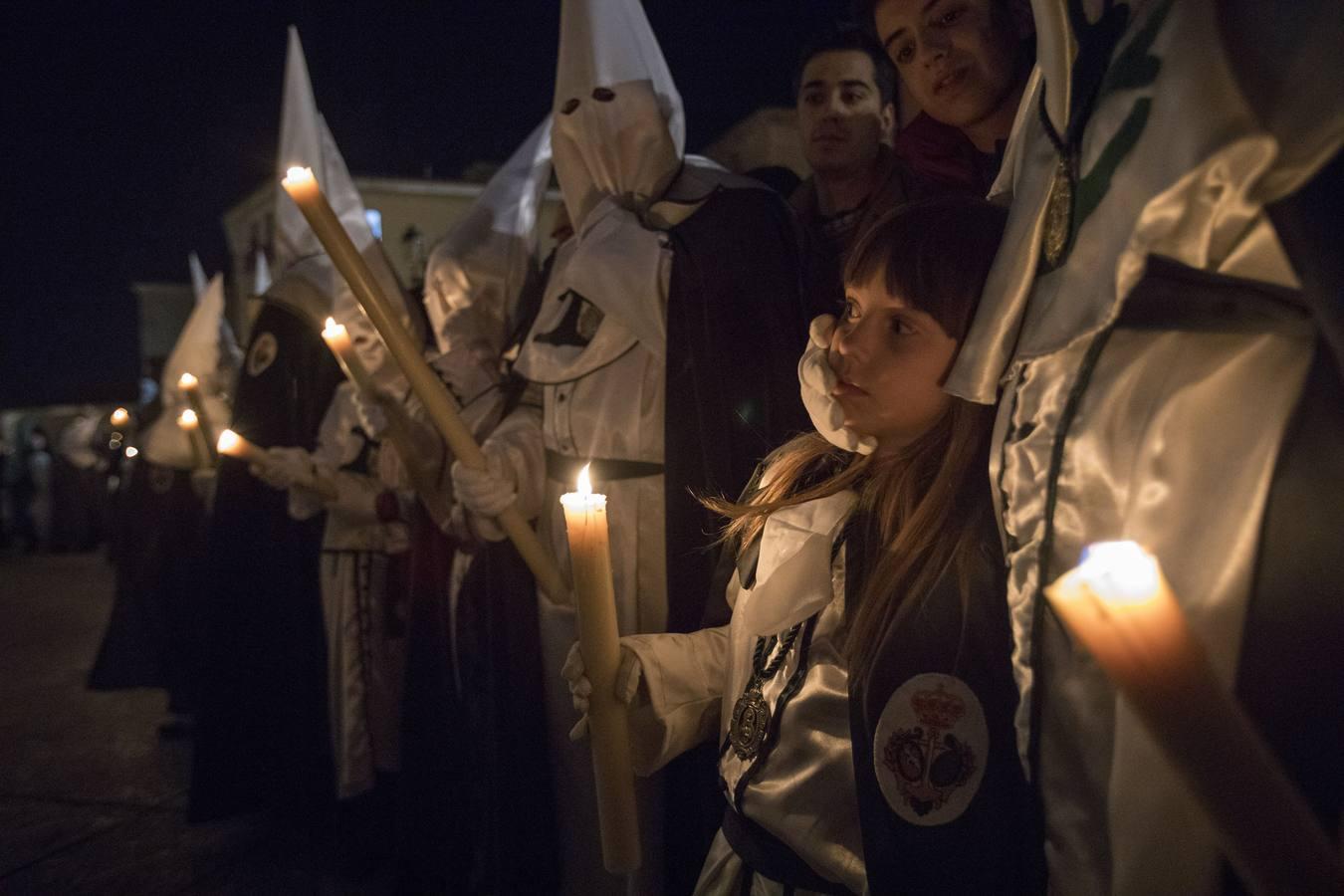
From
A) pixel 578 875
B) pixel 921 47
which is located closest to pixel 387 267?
pixel 578 875

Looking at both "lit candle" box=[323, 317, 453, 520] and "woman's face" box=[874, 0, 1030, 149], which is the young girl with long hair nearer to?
"woman's face" box=[874, 0, 1030, 149]

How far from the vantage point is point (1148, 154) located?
0.76m

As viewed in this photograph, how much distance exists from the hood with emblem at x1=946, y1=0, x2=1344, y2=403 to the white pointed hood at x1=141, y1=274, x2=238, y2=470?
17.8 ft

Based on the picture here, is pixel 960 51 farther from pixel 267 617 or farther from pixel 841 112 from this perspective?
pixel 267 617

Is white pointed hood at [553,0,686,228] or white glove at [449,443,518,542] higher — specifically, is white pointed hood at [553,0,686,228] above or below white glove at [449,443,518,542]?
above

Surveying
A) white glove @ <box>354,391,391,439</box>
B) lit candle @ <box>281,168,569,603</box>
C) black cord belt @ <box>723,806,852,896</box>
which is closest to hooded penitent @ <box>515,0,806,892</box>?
lit candle @ <box>281,168,569,603</box>

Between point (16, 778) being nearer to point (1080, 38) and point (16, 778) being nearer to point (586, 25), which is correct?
point (586, 25)

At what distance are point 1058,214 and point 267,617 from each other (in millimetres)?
3730

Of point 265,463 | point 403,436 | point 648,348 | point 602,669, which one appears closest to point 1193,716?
point 602,669

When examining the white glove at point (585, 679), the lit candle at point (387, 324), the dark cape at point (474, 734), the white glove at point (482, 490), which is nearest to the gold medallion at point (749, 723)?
the white glove at point (585, 679)

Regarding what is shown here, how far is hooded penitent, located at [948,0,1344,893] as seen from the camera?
700 mm

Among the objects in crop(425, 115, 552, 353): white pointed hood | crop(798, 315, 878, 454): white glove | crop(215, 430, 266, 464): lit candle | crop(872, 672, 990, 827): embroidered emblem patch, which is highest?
crop(425, 115, 552, 353): white pointed hood

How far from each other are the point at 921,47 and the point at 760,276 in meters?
0.64

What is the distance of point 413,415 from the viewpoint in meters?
3.40
